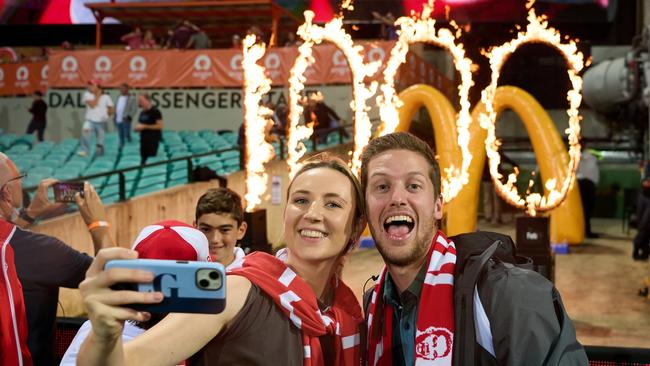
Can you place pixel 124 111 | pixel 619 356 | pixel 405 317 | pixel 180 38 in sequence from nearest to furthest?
pixel 405 317
pixel 619 356
pixel 124 111
pixel 180 38

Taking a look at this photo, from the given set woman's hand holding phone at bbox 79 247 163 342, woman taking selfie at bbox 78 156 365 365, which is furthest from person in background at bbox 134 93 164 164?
woman's hand holding phone at bbox 79 247 163 342

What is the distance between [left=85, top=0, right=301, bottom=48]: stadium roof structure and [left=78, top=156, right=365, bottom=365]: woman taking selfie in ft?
63.8

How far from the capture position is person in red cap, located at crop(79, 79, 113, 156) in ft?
60.1

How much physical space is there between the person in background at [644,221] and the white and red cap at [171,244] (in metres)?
11.3

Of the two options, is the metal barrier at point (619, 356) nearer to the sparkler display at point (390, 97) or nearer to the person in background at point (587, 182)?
the sparkler display at point (390, 97)

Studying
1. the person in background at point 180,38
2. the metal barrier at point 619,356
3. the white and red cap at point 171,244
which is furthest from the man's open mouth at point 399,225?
the person in background at point 180,38

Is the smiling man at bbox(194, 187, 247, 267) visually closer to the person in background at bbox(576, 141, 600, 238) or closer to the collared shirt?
the collared shirt

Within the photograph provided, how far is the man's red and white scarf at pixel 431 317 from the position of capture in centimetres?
233

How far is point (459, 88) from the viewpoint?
12352mm

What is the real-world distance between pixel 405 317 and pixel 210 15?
22.2 meters

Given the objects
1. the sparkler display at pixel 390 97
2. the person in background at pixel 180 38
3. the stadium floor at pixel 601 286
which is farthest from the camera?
the person in background at pixel 180 38

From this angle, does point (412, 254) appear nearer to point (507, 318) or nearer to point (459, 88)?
point (507, 318)

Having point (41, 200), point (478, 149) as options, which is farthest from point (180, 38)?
point (41, 200)

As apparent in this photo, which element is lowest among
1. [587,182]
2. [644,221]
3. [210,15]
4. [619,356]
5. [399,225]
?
[644,221]
